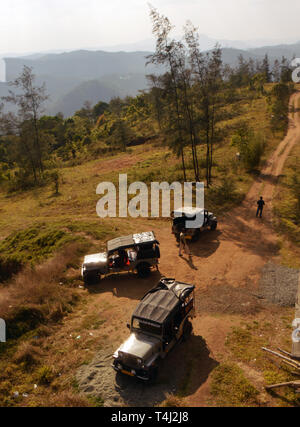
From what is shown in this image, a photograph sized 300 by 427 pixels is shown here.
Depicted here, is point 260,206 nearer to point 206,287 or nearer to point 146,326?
point 206,287

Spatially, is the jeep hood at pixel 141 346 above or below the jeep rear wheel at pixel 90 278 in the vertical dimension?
above

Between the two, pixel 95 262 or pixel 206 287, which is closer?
pixel 206 287

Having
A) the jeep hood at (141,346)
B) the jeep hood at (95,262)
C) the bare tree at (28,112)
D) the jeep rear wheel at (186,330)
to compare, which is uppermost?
the bare tree at (28,112)

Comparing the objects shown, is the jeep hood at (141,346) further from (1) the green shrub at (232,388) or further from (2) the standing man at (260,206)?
(2) the standing man at (260,206)

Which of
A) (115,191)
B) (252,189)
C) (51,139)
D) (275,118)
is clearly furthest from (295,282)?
(275,118)

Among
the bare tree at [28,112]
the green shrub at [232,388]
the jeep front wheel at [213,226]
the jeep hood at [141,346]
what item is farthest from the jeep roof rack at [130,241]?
the bare tree at [28,112]

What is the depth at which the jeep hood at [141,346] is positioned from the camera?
9367 millimetres

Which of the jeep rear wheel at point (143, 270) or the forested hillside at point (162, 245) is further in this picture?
the jeep rear wheel at point (143, 270)

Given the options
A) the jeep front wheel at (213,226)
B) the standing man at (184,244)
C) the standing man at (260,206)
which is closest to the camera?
the standing man at (184,244)

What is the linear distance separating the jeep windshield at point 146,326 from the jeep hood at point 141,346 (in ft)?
0.53

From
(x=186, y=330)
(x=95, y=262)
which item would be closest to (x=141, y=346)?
(x=186, y=330)

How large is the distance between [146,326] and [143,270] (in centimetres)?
586

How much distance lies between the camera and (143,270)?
1588cm

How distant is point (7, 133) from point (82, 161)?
17.2 metres
